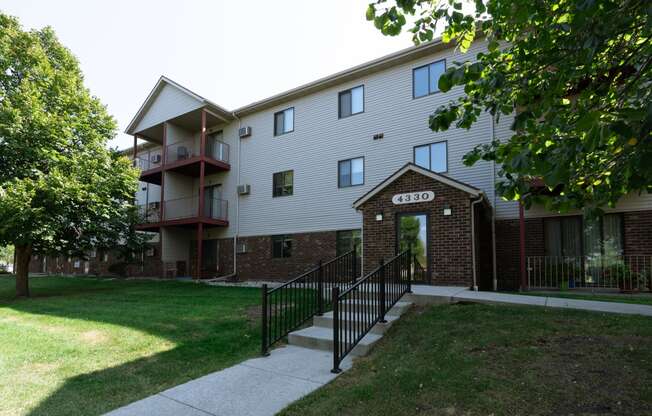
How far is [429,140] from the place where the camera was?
1327 centimetres

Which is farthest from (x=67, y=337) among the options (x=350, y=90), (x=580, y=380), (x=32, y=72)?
(x=350, y=90)

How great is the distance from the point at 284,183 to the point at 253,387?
12816 millimetres

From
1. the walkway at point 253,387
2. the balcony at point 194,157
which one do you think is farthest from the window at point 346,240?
the walkway at point 253,387

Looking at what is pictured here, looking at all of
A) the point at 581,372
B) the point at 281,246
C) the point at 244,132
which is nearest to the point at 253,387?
the point at 581,372

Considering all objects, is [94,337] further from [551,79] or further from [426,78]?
[426,78]

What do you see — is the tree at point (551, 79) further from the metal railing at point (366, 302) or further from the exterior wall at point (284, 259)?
the exterior wall at point (284, 259)

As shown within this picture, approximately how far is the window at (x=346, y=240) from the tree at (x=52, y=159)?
26.7 feet

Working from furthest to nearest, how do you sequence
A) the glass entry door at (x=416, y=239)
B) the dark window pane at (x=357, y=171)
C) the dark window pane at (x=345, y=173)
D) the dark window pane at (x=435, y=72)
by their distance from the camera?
the dark window pane at (x=345, y=173) → the dark window pane at (x=357, y=171) → the dark window pane at (x=435, y=72) → the glass entry door at (x=416, y=239)

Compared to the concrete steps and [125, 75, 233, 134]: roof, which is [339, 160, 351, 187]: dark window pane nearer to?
[125, 75, 233, 134]: roof

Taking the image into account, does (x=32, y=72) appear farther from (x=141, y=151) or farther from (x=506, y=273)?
(x=506, y=273)

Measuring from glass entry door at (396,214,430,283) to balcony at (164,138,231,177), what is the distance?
10.7 meters

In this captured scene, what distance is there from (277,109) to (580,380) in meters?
15.8

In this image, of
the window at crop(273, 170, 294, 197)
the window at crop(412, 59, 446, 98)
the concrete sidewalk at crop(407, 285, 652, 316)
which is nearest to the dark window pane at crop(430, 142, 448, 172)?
the window at crop(412, 59, 446, 98)

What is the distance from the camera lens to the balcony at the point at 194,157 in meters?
18.1
